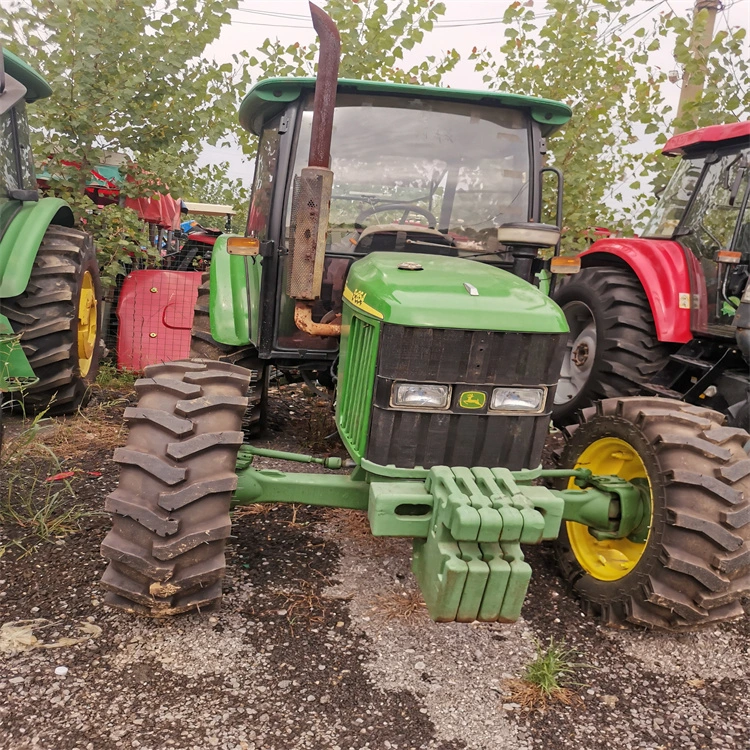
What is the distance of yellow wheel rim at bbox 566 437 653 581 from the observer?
300cm

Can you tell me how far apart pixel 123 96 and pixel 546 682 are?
5810 millimetres

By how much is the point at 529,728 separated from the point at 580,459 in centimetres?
131

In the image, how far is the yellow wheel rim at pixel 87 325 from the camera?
5.24 meters

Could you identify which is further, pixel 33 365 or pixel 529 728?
pixel 33 365

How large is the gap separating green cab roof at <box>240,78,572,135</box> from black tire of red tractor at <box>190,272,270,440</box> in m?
1.28

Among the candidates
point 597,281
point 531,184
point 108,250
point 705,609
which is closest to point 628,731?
point 705,609

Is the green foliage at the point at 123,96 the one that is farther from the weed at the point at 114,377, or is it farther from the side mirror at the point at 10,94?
the side mirror at the point at 10,94

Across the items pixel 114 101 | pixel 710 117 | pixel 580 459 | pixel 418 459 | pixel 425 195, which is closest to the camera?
pixel 418 459

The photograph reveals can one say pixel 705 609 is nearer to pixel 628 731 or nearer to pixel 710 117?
pixel 628 731

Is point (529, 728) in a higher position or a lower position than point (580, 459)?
lower

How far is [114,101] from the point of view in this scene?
6168mm

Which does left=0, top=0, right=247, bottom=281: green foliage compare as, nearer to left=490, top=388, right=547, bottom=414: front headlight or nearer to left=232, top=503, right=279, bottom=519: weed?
left=232, top=503, right=279, bottom=519: weed

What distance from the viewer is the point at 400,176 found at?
140 inches

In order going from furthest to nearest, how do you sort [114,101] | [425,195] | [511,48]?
[511,48]
[114,101]
[425,195]
